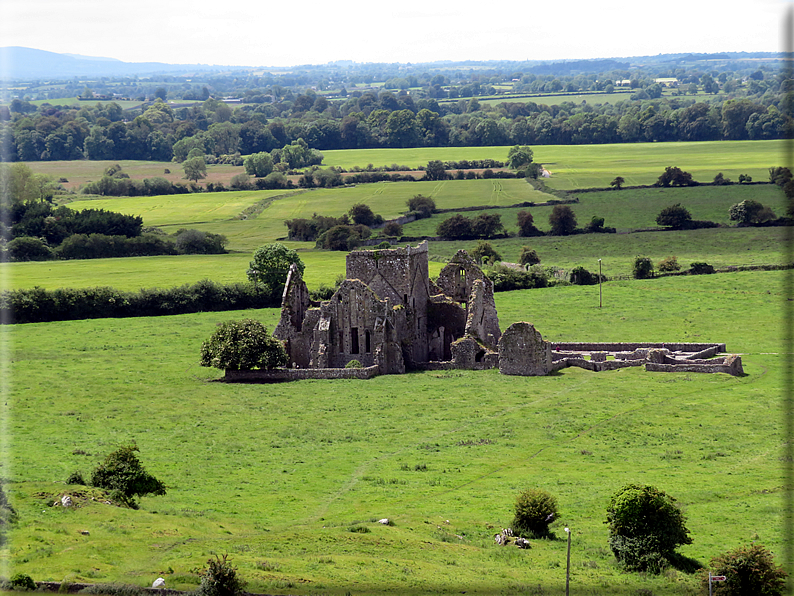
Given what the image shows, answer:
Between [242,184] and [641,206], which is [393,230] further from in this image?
[242,184]

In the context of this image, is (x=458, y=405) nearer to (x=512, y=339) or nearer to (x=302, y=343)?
(x=512, y=339)

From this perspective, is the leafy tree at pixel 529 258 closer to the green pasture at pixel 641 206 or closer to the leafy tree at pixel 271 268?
the green pasture at pixel 641 206

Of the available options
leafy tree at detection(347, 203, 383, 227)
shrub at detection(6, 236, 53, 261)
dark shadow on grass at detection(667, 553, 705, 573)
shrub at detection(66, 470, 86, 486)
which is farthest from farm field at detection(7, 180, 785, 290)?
dark shadow on grass at detection(667, 553, 705, 573)

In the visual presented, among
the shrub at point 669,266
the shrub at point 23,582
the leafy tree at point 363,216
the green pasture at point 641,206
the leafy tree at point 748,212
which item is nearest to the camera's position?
the shrub at point 23,582

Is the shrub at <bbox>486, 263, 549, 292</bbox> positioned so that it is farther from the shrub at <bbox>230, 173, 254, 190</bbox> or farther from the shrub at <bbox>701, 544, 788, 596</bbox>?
the shrub at <bbox>230, 173, 254, 190</bbox>

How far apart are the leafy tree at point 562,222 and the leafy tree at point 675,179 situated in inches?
1400

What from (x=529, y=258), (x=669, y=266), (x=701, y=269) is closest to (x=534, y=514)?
(x=701, y=269)

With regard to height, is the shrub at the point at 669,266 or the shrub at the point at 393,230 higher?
the shrub at the point at 393,230

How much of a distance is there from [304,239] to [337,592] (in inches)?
4509

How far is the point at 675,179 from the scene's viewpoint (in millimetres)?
167875

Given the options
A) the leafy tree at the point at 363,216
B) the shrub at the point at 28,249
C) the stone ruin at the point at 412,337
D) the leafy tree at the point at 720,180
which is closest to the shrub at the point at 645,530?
the stone ruin at the point at 412,337

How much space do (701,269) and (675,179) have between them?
207 feet

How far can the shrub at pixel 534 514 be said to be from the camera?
3788 centimetres

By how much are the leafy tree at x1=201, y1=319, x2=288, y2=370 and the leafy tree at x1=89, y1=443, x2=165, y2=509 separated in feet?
87.4
